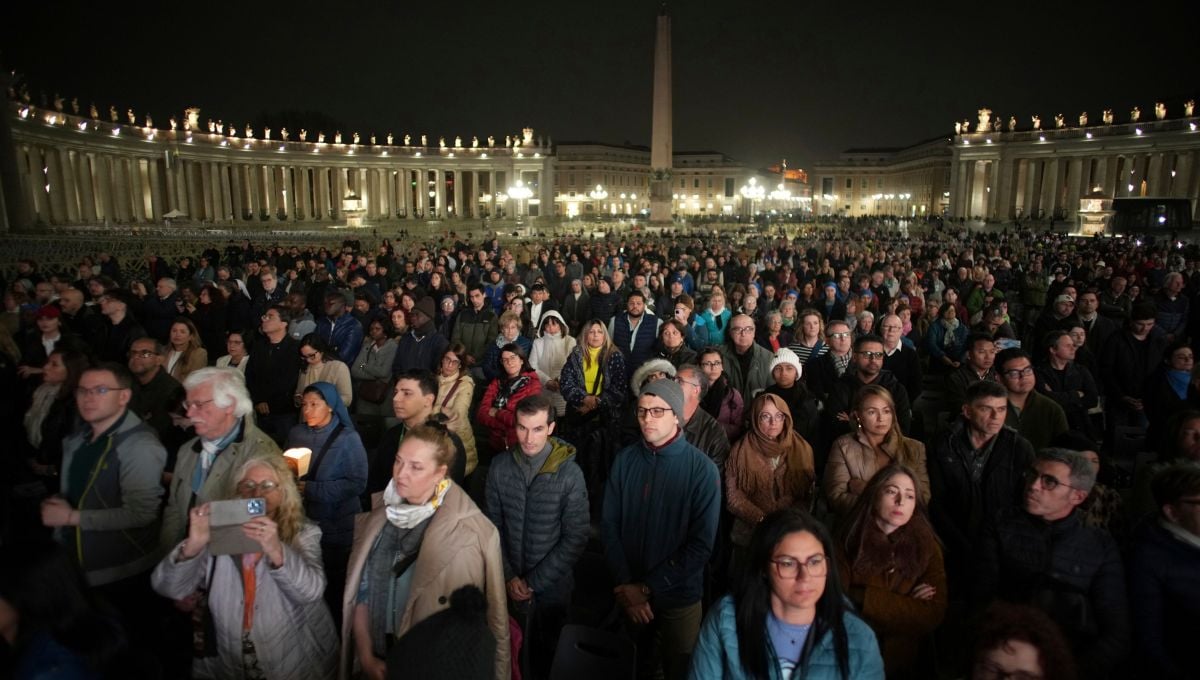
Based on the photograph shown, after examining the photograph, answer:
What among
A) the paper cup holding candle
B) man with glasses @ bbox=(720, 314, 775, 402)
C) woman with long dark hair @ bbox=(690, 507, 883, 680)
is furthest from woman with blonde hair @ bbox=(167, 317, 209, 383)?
woman with long dark hair @ bbox=(690, 507, 883, 680)

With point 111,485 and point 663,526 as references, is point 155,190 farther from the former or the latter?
point 663,526

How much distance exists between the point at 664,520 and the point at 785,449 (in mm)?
1106

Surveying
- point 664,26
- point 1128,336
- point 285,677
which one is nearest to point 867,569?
point 285,677

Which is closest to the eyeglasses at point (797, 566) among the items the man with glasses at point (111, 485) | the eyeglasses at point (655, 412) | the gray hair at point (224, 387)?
the eyeglasses at point (655, 412)

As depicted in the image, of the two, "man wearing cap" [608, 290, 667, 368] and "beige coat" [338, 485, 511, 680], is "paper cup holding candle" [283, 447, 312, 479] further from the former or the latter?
"man wearing cap" [608, 290, 667, 368]

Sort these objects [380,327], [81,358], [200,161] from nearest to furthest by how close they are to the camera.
A: 1. [81,358]
2. [380,327]
3. [200,161]

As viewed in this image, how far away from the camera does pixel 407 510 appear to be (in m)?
3.02

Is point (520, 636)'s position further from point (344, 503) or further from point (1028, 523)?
point (1028, 523)

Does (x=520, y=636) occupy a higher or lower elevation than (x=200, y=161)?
lower

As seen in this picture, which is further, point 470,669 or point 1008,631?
point 1008,631

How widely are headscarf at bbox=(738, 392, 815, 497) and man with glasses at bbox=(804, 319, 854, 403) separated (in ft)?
6.43

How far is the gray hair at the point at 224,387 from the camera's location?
140 inches

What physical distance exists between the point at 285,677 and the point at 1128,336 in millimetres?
8102

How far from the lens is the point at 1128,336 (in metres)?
7.09
